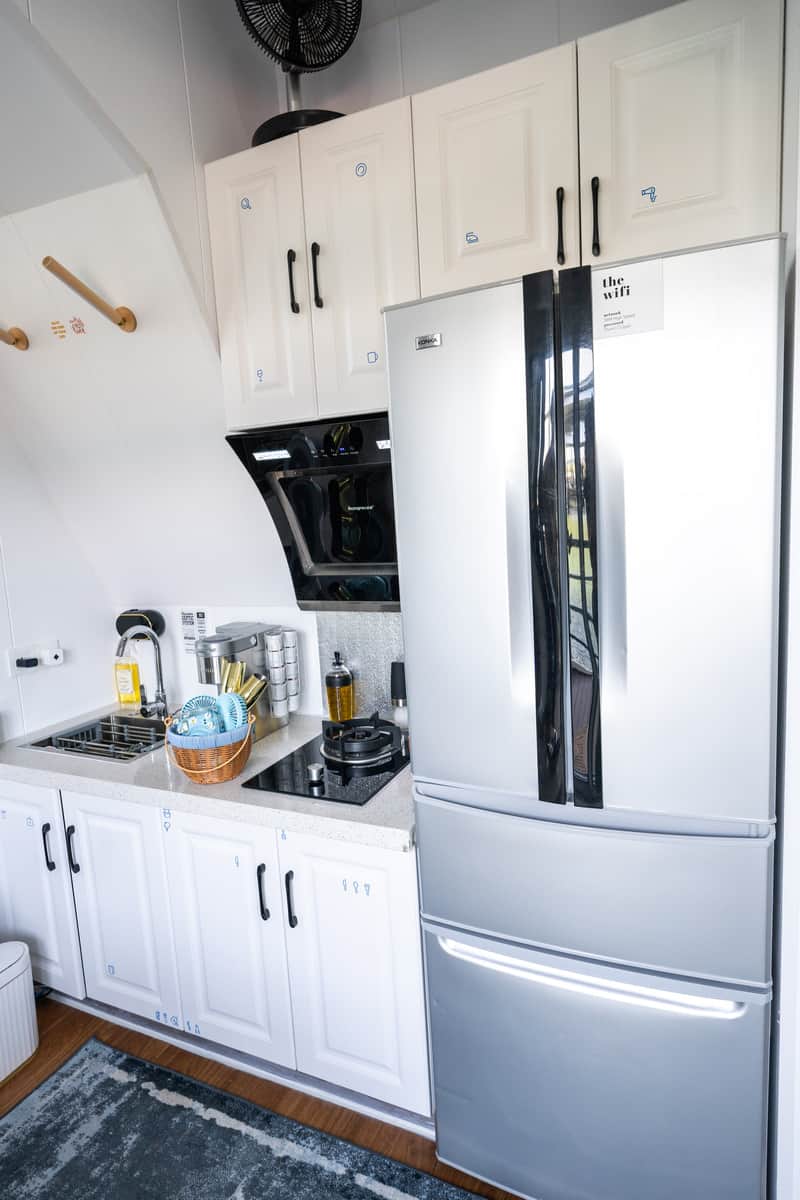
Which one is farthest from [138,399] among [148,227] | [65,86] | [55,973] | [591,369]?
[55,973]

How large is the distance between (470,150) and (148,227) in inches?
32.4

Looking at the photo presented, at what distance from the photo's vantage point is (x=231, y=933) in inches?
71.6

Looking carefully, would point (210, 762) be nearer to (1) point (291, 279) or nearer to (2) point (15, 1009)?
(2) point (15, 1009)

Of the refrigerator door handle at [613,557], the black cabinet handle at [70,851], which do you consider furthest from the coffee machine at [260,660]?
the refrigerator door handle at [613,557]

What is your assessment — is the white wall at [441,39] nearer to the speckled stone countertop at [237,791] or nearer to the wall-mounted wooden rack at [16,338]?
the wall-mounted wooden rack at [16,338]

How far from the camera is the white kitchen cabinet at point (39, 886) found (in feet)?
6.85

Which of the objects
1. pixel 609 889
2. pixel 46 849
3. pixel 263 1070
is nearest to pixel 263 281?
pixel 609 889

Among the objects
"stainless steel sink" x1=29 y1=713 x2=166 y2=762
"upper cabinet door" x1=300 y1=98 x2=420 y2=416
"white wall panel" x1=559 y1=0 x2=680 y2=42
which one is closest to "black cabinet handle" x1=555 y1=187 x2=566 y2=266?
"upper cabinet door" x1=300 y1=98 x2=420 y2=416

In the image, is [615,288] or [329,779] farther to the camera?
[329,779]

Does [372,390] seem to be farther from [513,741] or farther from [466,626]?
[513,741]

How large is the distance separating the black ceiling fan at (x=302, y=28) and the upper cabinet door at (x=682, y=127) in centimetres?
57

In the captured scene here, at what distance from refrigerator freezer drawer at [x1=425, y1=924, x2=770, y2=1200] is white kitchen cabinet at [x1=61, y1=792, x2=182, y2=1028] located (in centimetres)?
87

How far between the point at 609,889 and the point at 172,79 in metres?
2.13

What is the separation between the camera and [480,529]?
1.29 m
